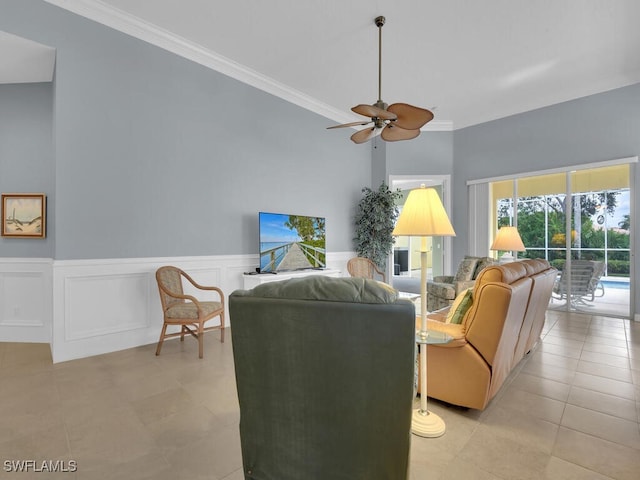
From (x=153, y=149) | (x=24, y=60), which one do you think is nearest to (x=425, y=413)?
(x=153, y=149)

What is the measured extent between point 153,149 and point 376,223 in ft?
12.8

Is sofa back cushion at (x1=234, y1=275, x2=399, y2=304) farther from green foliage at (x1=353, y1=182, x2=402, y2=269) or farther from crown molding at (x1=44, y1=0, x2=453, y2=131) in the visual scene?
green foliage at (x1=353, y1=182, x2=402, y2=269)

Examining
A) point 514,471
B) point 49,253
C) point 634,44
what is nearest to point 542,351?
point 514,471

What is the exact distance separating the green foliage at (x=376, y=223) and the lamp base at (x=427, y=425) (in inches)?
164

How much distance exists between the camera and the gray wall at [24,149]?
145 inches

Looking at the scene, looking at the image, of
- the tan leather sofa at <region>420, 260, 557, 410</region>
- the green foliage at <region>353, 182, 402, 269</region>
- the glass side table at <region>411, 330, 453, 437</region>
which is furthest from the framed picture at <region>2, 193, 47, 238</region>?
the green foliage at <region>353, 182, 402, 269</region>

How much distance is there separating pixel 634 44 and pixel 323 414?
5795 millimetres

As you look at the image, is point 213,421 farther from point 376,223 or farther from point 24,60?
point 376,223

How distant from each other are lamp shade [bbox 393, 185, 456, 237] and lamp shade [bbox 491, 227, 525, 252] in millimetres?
2672

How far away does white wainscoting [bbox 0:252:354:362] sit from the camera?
10.1ft

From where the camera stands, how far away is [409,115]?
9.82 feet

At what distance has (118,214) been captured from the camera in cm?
341

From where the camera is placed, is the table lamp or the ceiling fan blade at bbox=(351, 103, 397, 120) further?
the table lamp

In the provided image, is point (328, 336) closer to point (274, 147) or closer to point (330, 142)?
point (274, 147)
